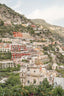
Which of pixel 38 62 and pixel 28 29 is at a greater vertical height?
pixel 28 29

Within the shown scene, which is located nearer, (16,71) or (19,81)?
(19,81)

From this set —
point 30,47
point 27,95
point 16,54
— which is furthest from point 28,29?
point 27,95

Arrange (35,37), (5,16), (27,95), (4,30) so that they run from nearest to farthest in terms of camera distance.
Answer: (27,95) → (4,30) → (35,37) → (5,16)

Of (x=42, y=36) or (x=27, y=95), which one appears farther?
(x=42, y=36)

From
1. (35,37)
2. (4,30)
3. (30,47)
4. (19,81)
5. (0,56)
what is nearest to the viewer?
(19,81)

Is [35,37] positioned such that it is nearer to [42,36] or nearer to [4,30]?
[42,36]

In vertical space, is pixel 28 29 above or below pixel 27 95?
above

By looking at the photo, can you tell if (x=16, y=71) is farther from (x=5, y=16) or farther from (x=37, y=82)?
(x=5, y=16)

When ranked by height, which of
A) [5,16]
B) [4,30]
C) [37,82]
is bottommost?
[37,82]

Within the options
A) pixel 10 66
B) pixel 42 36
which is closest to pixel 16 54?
pixel 10 66
